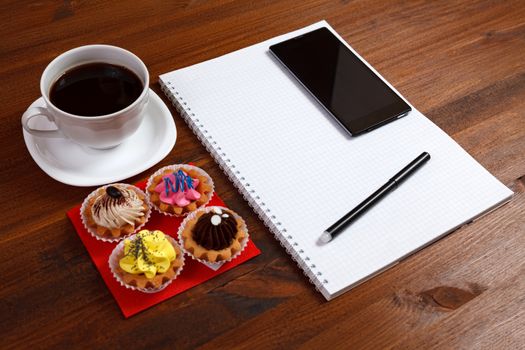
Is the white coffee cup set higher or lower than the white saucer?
higher

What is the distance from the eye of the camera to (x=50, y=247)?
31.4 inches

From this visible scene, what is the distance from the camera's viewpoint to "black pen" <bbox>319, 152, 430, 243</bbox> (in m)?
0.83

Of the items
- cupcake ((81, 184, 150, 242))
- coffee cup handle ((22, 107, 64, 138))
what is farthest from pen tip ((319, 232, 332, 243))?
coffee cup handle ((22, 107, 64, 138))

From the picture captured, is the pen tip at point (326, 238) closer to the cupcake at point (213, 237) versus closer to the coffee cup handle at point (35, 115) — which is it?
the cupcake at point (213, 237)

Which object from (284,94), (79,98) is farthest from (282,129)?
(79,98)

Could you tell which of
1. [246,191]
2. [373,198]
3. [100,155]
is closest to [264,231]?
[246,191]

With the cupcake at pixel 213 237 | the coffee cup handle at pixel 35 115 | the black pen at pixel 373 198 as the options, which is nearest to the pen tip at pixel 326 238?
the black pen at pixel 373 198

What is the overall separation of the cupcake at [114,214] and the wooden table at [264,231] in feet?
0.11

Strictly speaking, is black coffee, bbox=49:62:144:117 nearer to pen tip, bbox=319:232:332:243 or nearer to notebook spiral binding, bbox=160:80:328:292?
notebook spiral binding, bbox=160:80:328:292

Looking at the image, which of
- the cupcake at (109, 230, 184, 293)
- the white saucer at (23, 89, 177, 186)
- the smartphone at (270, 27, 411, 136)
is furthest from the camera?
the smartphone at (270, 27, 411, 136)

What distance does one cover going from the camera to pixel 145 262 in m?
0.75

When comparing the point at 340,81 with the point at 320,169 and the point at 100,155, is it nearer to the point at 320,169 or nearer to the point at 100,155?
the point at 320,169

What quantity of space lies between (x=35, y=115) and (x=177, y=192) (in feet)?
0.75

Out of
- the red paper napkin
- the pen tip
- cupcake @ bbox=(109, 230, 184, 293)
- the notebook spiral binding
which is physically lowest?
the red paper napkin
